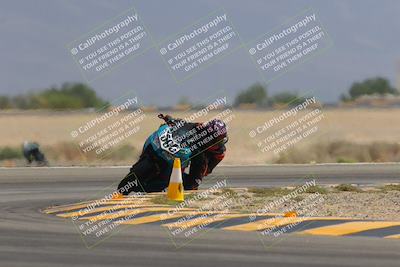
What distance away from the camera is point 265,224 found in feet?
41.5

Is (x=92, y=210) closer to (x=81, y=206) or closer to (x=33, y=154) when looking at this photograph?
(x=81, y=206)

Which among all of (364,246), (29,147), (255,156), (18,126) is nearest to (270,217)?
(364,246)

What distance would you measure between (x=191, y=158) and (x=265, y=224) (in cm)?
393

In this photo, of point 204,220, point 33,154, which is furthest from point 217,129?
point 33,154

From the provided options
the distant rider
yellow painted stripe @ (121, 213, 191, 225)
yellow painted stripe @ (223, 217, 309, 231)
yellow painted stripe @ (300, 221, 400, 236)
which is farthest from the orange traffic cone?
the distant rider

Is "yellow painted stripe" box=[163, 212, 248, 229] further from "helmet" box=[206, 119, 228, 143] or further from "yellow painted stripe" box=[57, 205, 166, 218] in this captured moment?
"helmet" box=[206, 119, 228, 143]

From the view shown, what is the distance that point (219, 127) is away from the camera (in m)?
16.2

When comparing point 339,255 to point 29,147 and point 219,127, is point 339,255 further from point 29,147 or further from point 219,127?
point 29,147

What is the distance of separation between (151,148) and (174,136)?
0.48 meters

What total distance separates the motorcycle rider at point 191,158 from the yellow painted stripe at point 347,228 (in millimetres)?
3964

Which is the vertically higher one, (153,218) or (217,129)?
(217,129)

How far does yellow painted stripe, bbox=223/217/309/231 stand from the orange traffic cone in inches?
107

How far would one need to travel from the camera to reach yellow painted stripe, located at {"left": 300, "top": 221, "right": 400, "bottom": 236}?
12.0 m

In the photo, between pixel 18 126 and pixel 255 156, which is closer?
pixel 255 156
